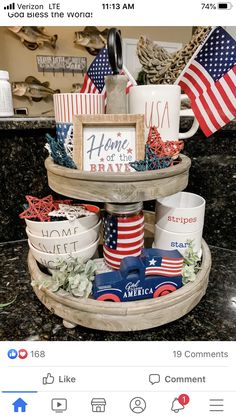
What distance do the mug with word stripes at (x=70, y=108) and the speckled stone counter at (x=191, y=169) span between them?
183mm

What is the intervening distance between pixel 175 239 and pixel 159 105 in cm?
23

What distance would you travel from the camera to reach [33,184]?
28.1 inches

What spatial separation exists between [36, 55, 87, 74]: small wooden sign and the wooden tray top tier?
81.6 inches

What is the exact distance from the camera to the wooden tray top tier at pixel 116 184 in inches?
16.3

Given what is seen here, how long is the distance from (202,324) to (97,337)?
0.57 feet

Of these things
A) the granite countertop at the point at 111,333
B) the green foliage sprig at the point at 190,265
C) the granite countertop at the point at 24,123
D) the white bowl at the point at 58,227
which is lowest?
the granite countertop at the point at 111,333

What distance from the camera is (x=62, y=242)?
1.55ft

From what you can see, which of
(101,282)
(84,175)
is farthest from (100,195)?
(101,282)

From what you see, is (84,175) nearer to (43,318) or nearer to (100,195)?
(100,195)
